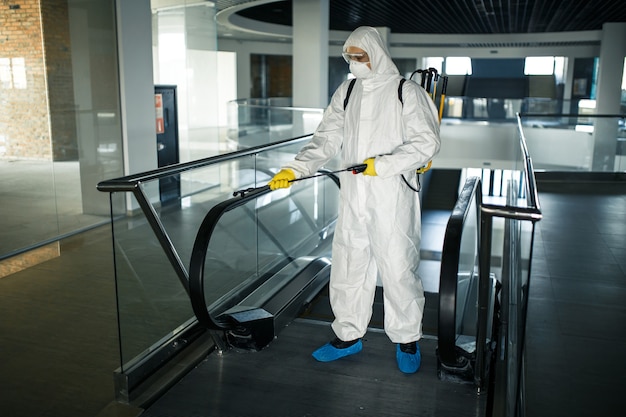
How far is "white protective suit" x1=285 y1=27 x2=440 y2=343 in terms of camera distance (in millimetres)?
2865

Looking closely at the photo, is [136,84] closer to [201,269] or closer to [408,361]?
[201,269]

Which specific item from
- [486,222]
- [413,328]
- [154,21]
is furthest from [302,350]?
[154,21]

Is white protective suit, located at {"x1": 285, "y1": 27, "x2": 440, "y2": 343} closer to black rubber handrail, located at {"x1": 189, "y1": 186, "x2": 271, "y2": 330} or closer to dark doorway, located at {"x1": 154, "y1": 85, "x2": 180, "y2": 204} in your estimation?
black rubber handrail, located at {"x1": 189, "y1": 186, "x2": 271, "y2": 330}

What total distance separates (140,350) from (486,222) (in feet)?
5.79

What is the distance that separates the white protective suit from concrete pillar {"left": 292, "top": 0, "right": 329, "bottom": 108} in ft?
30.1

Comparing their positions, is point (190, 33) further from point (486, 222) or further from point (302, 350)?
point (486, 222)

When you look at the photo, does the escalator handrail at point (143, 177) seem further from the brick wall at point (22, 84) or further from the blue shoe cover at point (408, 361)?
the brick wall at point (22, 84)

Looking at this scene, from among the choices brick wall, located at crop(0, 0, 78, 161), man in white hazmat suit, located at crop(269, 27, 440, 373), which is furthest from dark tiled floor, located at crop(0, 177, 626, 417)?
brick wall, located at crop(0, 0, 78, 161)

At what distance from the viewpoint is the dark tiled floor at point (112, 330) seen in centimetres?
302

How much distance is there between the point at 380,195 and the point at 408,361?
33.5 inches

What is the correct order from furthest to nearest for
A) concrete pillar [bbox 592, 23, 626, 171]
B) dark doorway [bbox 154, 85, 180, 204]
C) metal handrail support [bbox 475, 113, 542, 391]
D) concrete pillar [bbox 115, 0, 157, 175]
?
concrete pillar [bbox 592, 23, 626, 171] → dark doorway [bbox 154, 85, 180, 204] → concrete pillar [bbox 115, 0, 157, 175] → metal handrail support [bbox 475, 113, 542, 391]

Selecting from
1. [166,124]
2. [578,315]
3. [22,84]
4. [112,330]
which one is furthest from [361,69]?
[166,124]

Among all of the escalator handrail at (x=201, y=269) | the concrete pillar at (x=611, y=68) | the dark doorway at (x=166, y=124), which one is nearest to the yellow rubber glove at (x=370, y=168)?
the escalator handrail at (x=201, y=269)

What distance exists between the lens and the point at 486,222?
234cm
